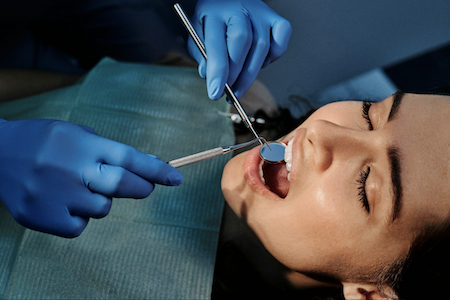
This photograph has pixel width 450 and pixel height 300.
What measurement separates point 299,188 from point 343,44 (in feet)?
3.91

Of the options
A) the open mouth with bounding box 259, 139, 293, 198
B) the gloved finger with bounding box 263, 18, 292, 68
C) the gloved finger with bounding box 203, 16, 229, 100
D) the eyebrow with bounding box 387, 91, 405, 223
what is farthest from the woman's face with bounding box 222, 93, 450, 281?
the gloved finger with bounding box 263, 18, 292, 68

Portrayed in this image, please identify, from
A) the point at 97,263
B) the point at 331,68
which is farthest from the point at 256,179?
the point at 331,68

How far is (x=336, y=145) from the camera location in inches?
30.1

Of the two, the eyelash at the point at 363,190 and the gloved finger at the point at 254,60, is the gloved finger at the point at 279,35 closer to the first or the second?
the gloved finger at the point at 254,60

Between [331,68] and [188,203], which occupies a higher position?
[331,68]

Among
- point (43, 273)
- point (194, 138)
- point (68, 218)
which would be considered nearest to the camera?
point (68, 218)

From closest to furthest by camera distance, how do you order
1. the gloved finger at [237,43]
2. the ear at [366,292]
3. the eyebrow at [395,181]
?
1. the eyebrow at [395,181]
2. the ear at [366,292]
3. the gloved finger at [237,43]

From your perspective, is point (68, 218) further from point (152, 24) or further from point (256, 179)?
point (152, 24)

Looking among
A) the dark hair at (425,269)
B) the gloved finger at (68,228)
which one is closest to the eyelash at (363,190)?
the dark hair at (425,269)

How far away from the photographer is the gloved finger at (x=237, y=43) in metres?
0.97

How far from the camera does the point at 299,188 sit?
2.59ft

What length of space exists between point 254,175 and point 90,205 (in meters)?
0.43

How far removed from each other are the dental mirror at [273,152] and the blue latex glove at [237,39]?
21 centimetres

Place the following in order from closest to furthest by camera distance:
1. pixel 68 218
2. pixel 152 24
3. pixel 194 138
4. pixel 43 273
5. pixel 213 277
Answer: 1. pixel 68 218
2. pixel 43 273
3. pixel 213 277
4. pixel 194 138
5. pixel 152 24
